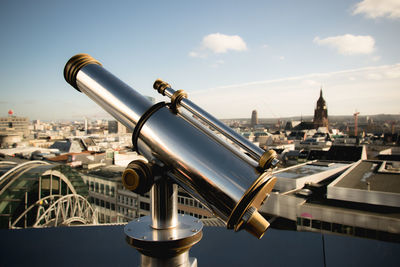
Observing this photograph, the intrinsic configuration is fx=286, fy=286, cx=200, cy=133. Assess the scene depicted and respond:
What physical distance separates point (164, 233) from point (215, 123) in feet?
1.38

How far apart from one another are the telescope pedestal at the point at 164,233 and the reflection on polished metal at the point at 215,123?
0.26 meters

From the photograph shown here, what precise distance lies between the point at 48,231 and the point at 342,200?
343 inches

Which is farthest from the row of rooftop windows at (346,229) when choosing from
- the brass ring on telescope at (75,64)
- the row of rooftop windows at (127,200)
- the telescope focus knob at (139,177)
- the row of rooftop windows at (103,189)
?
the row of rooftop windows at (103,189)

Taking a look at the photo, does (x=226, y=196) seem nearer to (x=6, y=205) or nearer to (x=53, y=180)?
(x=6, y=205)

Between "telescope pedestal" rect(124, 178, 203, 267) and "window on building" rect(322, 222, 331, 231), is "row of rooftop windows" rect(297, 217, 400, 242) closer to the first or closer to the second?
"window on building" rect(322, 222, 331, 231)

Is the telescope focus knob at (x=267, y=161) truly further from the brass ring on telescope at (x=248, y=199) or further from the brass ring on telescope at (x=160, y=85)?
the brass ring on telescope at (x=160, y=85)

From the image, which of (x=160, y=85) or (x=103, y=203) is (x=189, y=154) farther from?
(x=103, y=203)

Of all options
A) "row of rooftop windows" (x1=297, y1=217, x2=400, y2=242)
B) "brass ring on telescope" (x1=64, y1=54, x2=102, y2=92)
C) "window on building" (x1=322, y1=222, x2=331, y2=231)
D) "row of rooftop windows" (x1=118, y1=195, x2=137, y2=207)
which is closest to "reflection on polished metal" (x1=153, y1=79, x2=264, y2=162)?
"brass ring on telescope" (x1=64, y1=54, x2=102, y2=92)

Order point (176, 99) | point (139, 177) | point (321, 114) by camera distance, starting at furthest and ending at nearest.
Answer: point (321, 114), point (176, 99), point (139, 177)

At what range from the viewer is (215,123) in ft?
3.40

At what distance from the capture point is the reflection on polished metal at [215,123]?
2.96ft

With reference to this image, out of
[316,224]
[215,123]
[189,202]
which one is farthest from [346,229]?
[215,123]

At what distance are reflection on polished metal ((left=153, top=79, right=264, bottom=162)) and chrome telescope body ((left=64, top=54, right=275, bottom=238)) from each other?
23 millimetres

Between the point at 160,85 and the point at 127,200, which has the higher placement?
the point at 160,85
